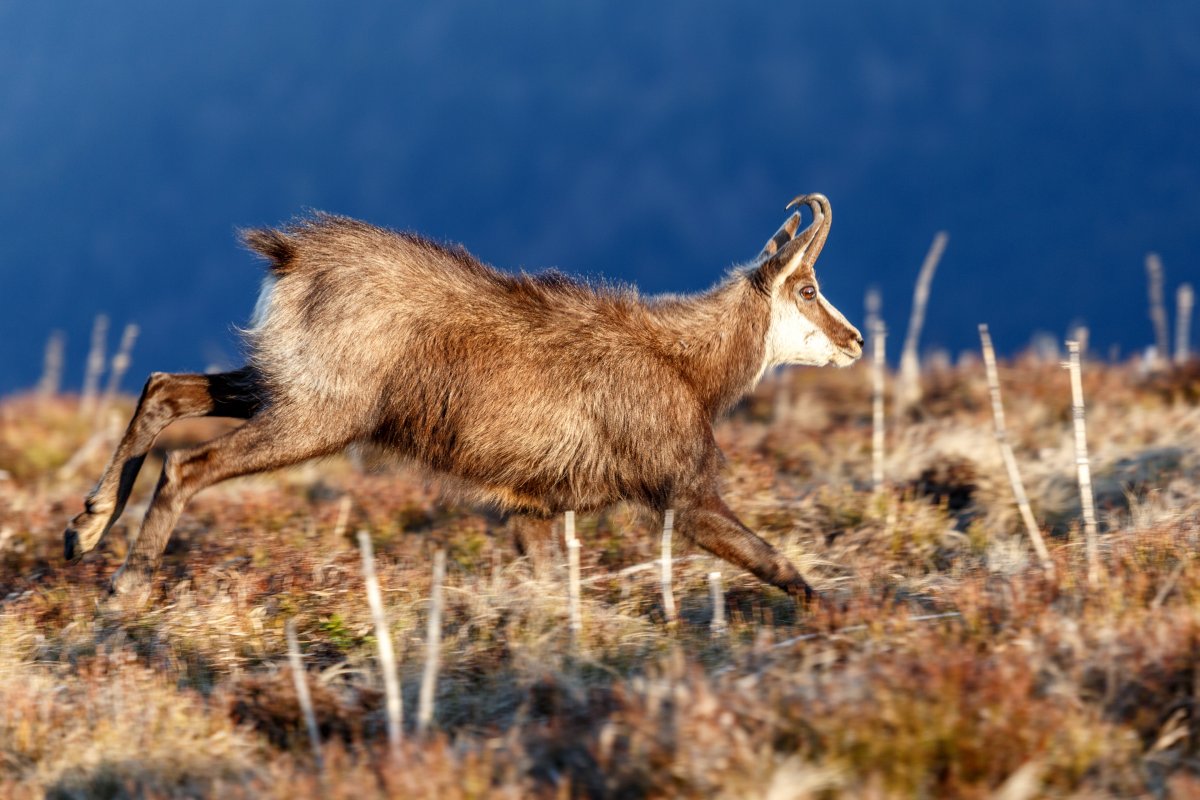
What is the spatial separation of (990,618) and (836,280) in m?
68.2

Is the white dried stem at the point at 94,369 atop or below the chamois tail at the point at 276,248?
atop

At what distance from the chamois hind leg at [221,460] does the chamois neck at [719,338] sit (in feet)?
6.15

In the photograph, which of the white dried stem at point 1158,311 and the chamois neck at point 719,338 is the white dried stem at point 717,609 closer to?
the chamois neck at point 719,338

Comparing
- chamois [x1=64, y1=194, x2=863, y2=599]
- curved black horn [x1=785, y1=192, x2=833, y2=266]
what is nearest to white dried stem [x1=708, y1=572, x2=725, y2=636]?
chamois [x1=64, y1=194, x2=863, y2=599]

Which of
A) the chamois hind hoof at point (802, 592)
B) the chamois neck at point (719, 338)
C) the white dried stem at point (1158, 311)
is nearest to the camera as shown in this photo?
the chamois hind hoof at point (802, 592)

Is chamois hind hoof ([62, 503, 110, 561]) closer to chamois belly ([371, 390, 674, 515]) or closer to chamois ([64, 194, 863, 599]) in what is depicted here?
chamois ([64, 194, 863, 599])

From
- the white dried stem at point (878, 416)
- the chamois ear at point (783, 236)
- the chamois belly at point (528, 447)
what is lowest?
the chamois belly at point (528, 447)

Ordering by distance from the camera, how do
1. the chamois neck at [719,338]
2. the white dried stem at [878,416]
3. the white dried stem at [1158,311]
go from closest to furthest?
the chamois neck at [719,338] < the white dried stem at [878,416] < the white dried stem at [1158,311]

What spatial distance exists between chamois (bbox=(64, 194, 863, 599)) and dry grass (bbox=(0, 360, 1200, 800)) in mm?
334

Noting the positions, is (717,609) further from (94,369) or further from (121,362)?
(94,369)

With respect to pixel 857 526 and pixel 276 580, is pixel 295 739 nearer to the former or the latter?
pixel 276 580

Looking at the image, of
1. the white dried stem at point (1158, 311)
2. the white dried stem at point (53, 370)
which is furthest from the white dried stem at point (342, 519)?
the white dried stem at point (1158, 311)

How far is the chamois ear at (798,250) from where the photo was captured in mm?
7477

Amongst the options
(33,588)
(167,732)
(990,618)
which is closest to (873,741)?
(990,618)
